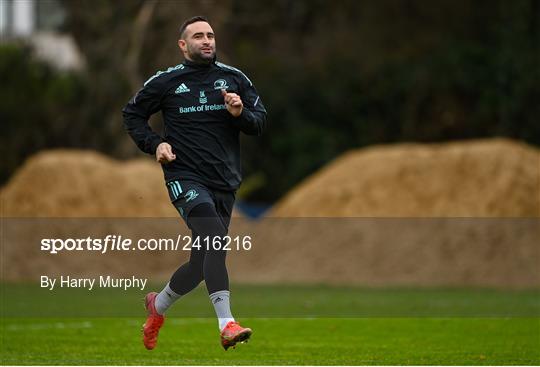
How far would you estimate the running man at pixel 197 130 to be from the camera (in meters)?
9.70

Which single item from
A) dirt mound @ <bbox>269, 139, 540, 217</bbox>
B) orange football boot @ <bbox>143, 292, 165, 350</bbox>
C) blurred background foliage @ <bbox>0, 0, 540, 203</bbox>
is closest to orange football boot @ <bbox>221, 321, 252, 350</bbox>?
orange football boot @ <bbox>143, 292, 165, 350</bbox>

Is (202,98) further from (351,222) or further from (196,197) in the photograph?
(351,222)

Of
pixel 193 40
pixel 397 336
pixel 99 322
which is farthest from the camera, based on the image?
pixel 99 322

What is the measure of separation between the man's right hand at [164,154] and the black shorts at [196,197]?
236 millimetres

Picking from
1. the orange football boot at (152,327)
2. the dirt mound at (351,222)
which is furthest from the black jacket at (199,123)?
the dirt mound at (351,222)

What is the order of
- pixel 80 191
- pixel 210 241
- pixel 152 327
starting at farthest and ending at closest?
pixel 80 191
pixel 152 327
pixel 210 241

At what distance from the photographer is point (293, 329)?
48.1 ft

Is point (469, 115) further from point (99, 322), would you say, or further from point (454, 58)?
point (99, 322)

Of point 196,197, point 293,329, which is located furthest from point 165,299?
point 293,329

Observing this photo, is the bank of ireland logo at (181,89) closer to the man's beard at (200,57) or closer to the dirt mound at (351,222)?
the man's beard at (200,57)

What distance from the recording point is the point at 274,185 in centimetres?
4056

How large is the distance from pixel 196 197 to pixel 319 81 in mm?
32595

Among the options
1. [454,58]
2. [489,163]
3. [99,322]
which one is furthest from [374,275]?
[454,58]

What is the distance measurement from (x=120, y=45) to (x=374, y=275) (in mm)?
15139
